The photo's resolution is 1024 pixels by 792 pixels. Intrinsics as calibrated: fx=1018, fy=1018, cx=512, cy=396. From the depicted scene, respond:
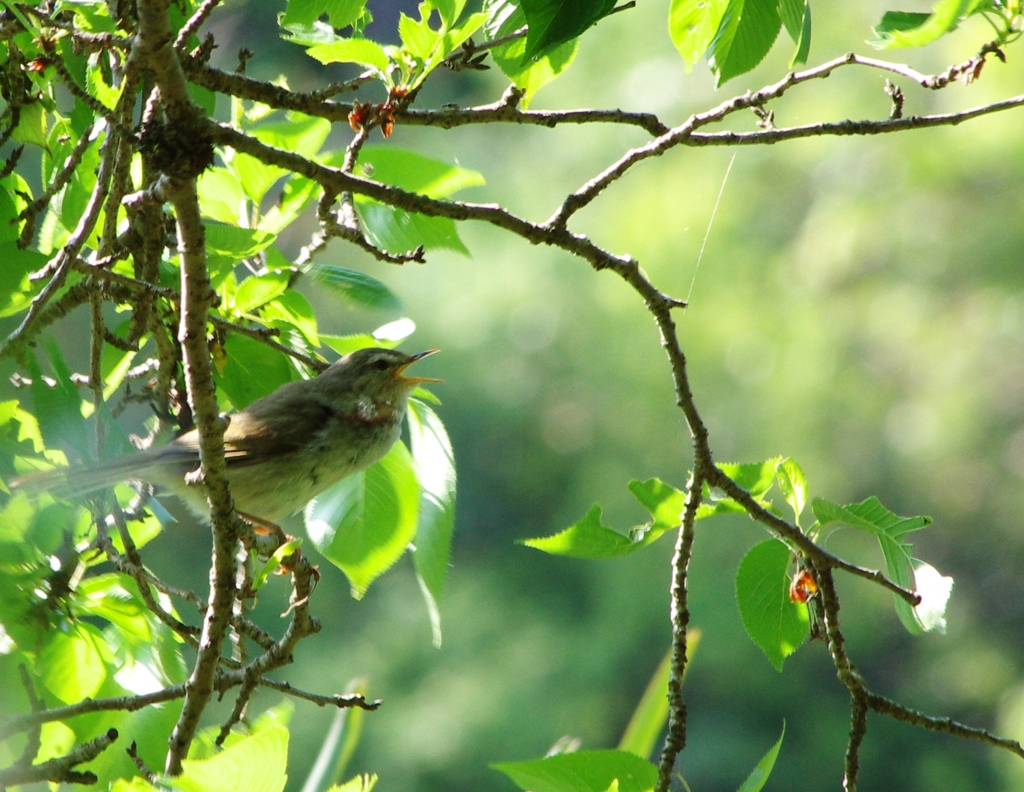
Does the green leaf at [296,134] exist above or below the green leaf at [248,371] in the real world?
above

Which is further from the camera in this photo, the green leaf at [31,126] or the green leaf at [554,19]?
the green leaf at [31,126]

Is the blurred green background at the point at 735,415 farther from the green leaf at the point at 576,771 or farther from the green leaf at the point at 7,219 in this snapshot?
the green leaf at the point at 576,771

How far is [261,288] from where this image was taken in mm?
2227

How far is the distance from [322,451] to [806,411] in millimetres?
11659

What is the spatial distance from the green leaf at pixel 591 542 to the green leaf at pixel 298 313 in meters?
0.78

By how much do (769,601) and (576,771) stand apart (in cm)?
52

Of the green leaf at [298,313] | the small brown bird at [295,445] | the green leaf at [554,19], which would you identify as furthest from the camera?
the small brown bird at [295,445]

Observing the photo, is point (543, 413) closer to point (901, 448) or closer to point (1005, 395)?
point (901, 448)

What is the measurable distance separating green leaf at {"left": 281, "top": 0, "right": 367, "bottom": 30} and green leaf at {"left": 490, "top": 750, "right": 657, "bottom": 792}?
4.12ft

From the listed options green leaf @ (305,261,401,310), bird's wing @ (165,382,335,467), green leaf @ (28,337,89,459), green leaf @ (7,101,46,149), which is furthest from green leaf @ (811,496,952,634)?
bird's wing @ (165,382,335,467)

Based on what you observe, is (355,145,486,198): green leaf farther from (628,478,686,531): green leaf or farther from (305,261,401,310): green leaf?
(628,478,686,531): green leaf

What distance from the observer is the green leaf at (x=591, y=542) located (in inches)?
71.1

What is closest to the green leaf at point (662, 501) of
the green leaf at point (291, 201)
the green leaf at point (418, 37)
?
the green leaf at point (418, 37)

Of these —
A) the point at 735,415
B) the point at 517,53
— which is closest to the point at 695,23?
the point at 517,53
